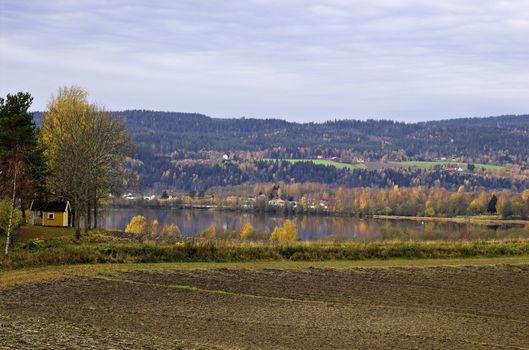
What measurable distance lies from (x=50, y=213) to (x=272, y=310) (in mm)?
39639

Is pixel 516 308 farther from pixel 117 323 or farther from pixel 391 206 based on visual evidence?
pixel 391 206

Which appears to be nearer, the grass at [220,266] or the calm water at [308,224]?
the grass at [220,266]

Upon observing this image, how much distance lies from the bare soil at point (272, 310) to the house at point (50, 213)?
2960 cm

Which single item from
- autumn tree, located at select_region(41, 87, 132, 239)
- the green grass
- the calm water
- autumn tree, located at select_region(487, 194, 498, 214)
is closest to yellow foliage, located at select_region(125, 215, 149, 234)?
the calm water

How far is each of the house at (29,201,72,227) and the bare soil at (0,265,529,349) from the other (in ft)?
97.1

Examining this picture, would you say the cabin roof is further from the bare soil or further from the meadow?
the bare soil

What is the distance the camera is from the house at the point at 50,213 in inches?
2362

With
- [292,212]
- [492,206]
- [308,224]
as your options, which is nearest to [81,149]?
[308,224]

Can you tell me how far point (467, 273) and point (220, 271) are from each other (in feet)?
37.4

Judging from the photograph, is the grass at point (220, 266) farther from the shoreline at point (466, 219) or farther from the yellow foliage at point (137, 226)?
the shoreline at point (466, 219)

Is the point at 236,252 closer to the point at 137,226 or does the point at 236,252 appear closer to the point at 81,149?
the point at 81,149

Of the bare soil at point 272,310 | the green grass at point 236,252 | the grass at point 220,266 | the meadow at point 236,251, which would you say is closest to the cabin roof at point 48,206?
the meadow at point 236,251

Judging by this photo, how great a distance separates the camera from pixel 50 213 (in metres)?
60.2

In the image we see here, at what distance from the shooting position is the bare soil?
20078 millimetres
